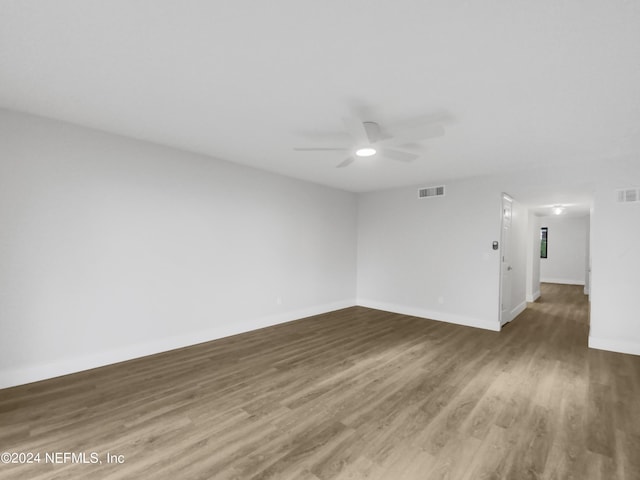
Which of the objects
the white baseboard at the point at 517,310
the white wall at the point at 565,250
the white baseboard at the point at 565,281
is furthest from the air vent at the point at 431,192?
the white baseboard at the point at 565,281

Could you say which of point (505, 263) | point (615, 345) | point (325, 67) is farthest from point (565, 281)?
point (325, 67)

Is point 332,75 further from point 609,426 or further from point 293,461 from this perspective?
point 609,426

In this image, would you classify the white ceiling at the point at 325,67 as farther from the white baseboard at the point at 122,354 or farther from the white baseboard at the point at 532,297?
the white baseboard at the point at 532,297

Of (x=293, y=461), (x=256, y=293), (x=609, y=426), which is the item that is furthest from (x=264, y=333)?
(x=609, y=426)

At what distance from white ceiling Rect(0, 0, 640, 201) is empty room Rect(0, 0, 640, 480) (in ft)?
0.06

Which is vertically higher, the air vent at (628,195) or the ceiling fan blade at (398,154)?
the ceiling fan blade at (398,154)

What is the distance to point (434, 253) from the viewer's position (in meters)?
5.64

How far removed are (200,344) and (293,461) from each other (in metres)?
2.63

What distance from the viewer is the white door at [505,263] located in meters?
4.99

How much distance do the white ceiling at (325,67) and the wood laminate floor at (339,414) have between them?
2.66 m

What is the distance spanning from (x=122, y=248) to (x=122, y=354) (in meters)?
1.26

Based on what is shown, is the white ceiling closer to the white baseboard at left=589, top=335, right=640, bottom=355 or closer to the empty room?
the empty room

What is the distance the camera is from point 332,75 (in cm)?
215

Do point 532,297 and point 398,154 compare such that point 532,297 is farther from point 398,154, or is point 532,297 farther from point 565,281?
point 398,154
